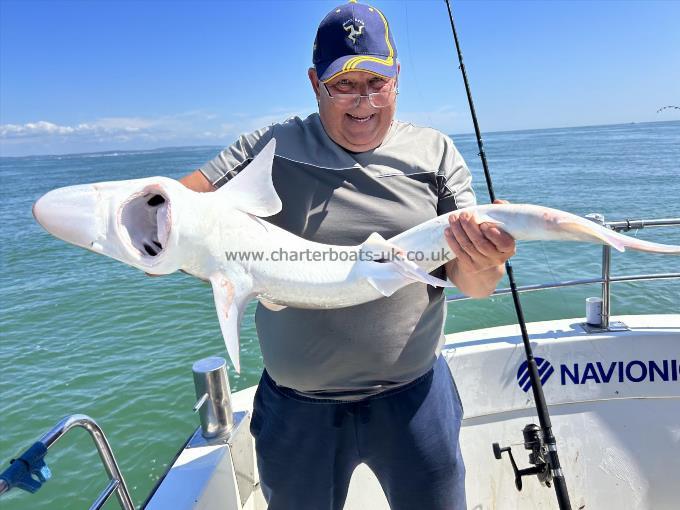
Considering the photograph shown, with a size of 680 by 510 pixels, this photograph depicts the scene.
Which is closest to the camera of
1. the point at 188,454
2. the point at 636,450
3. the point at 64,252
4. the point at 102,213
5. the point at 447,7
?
the point at 102,213

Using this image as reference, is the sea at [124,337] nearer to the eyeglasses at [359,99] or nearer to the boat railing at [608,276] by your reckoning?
→ the boat railing at [608,276]

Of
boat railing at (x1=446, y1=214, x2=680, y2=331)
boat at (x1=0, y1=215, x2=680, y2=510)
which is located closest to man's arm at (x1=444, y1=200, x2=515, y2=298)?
boat railing at (x1=446, y1=214, x2=680, y2=331)

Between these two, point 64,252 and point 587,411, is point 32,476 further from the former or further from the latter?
point 64,252

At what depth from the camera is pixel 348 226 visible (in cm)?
203

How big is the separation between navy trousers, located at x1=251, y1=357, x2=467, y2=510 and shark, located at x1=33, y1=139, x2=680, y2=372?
21.7 inches

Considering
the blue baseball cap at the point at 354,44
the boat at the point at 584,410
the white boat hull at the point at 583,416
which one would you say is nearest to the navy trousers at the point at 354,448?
the boat at the point at 584,410

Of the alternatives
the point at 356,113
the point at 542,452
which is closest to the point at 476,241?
the point at 356,113

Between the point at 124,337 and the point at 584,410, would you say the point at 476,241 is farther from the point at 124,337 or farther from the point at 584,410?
the point at 124,337

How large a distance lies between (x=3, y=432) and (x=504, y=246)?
752 cm

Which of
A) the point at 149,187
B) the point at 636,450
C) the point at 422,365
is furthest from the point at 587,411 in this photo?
the point at 149,187

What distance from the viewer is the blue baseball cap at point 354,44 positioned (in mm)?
1944

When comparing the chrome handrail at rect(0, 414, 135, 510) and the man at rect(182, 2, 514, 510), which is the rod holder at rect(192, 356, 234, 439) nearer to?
the man at rect(182, 2, 514, 510)

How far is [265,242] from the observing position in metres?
1.77

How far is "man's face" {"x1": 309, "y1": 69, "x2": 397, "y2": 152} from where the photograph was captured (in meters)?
2.01
